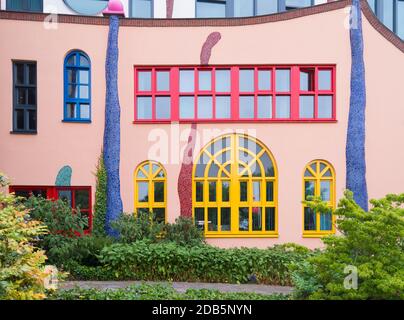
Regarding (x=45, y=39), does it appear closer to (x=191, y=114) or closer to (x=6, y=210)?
(x=191, y=114)

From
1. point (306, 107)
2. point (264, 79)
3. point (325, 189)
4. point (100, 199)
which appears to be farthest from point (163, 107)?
point (325, 189)

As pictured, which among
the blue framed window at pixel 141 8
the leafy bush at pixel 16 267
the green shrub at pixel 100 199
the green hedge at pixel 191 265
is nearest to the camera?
the leafy bush at pixel 16 267

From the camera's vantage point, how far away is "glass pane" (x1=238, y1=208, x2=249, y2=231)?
1159 centimetres

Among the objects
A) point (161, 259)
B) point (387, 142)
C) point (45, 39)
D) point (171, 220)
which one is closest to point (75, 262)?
point (161, 259)

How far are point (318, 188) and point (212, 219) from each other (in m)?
3.41

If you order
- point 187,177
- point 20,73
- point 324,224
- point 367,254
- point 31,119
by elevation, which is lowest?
point 324,224

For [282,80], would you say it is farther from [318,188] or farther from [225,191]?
[225,191]

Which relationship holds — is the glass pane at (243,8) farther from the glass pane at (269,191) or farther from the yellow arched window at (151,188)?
the yellow arched window at (151,188)

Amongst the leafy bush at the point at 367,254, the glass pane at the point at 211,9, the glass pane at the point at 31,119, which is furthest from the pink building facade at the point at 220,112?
the leafy bush at the point at 367,254

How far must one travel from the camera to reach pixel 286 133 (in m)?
11.7

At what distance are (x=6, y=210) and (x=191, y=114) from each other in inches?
262

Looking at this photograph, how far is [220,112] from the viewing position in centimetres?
1179

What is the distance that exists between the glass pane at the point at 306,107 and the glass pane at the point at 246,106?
1526 mm

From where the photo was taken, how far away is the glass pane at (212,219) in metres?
11.6
